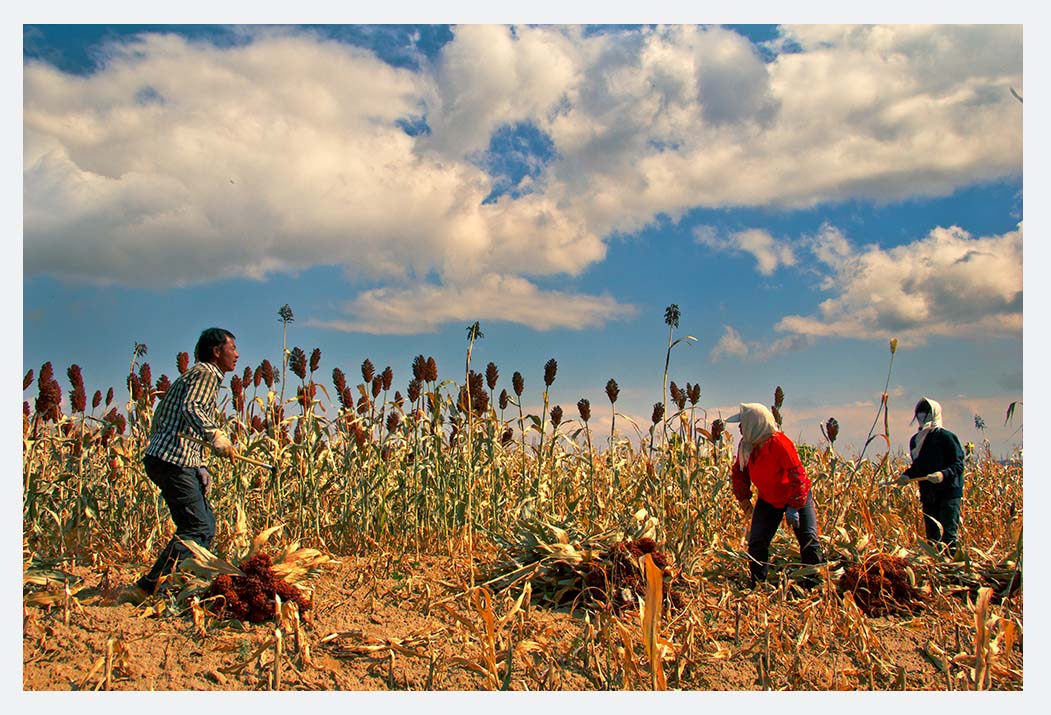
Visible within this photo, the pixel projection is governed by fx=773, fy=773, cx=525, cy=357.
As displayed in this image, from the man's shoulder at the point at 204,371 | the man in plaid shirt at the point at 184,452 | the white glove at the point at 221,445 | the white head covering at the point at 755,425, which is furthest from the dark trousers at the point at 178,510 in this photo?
the white head covering at the point at 755,425

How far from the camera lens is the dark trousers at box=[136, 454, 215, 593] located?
4.72 metres

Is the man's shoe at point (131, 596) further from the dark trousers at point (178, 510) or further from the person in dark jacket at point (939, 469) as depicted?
the person in dark jacket at point (939, 469)

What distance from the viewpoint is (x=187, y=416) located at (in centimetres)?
462

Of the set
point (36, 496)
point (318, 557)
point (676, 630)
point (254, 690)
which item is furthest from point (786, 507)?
point (36, 496)

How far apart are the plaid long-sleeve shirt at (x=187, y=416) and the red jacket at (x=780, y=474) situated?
3.67 meters

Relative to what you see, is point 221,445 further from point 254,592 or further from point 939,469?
point 939,469

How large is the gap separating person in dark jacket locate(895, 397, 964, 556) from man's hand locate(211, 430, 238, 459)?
5182 millimetres

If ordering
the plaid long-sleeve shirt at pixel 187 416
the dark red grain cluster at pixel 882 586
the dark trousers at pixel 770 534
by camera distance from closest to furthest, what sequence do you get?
the plaid long-sleeve shirt at pixel 187 416 < the dark red grain cluster at pixel 882 586 < the dark trousers at pixel 770 534

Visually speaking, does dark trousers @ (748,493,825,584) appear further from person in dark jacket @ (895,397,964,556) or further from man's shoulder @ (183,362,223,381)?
man's shoulder @ (183,362,223,381)

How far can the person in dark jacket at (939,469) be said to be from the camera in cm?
643

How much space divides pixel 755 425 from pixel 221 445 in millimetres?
3539

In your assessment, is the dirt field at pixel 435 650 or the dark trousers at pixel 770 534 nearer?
the dirt field at pixel 435 650

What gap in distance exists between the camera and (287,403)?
639 cm

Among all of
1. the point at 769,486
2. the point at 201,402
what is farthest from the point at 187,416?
the point at 769,486
